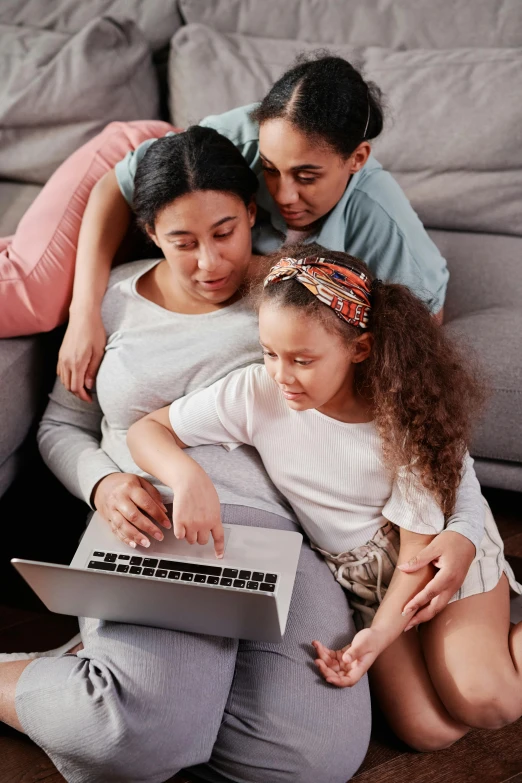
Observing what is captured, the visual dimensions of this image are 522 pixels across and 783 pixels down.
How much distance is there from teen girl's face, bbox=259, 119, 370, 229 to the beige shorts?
0.59 m

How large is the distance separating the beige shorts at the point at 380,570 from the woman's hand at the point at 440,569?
6cm

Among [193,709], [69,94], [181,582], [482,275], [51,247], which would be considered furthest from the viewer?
[69,94]

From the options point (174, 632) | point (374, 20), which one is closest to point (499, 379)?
point (174, 632)

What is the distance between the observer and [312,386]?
3.94 feet

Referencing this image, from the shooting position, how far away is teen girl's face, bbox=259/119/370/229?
4.31ft

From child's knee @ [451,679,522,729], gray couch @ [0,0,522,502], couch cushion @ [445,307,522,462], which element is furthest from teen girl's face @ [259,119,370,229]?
child's knee @ [451,679,522,729]

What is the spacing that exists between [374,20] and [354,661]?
5.23 feet

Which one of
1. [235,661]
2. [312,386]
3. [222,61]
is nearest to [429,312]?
[312,386]

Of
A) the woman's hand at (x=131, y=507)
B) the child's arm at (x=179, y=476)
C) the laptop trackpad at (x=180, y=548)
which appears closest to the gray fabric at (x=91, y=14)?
the child's arm at (x=179, y=476)

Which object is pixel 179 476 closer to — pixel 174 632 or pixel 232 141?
pixel 174 632

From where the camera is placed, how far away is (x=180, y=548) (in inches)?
49.0

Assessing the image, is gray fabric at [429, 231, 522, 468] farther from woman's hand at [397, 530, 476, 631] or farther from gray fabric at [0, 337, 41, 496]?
gray fabric at [0, 337, 41, 496]

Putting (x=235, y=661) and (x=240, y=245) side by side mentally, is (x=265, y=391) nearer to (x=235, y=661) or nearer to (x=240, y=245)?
(x=240, y=245)

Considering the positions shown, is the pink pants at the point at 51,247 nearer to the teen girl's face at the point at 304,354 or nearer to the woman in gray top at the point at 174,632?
the woman in gray top at the point at 174,632
